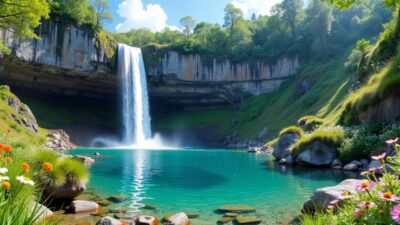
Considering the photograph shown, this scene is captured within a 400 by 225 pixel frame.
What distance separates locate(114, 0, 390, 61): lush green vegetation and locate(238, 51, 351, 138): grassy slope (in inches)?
253

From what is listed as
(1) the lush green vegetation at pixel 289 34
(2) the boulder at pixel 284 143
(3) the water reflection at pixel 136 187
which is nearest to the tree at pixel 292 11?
(1) the lush green vegetation at pixel 289 34

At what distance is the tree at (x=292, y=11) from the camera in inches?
3088

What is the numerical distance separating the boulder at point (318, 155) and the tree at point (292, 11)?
200ft

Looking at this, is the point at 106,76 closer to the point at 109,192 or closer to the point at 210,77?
the point at 210,77

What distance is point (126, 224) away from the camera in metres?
8.34

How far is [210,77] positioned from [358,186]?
66839 millimetres

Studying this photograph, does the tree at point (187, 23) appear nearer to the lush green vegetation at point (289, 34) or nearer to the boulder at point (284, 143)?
the lush green vegetation at point (289, 34)

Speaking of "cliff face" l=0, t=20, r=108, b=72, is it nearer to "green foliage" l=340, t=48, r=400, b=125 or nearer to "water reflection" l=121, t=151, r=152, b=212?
"water reflection" l=121, t=151, r=152, b=212

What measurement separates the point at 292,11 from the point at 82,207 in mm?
78380

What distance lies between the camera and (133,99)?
2255 inches

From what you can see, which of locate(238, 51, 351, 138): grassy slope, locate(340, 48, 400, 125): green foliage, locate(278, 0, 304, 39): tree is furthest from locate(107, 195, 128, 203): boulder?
locate(278, 0, 304, 39): tree

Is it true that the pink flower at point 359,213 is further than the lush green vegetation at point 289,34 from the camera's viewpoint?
No

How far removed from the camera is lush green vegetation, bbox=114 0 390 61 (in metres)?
70.8

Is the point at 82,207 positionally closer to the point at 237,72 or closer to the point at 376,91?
the point at 376,91
